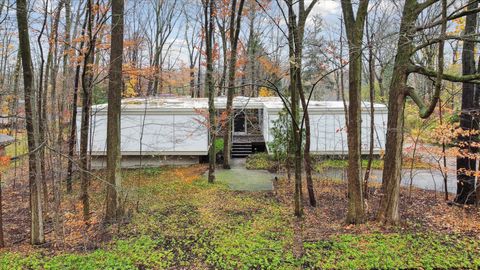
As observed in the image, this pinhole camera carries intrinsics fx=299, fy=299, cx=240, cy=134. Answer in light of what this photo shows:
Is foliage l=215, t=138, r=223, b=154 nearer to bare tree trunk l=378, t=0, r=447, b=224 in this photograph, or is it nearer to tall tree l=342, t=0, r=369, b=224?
tall tree l=342, t=0, r=369, b=224

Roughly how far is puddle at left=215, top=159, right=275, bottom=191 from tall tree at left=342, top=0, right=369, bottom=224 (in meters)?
4.00

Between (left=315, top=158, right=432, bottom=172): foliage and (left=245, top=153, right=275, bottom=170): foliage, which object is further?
(left=245, top=153, right=275, bottom=170): foliage

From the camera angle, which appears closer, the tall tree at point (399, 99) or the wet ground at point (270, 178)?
the tall tree at point (399, 99)

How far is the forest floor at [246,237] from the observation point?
16.3ft

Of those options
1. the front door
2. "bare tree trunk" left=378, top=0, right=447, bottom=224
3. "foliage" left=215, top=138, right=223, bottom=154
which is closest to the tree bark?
"bare tree trunk" left=378, top=0, right=447, bottom=224

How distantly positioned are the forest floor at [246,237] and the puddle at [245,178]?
1190mm

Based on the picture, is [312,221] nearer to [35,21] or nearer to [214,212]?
[214,212]

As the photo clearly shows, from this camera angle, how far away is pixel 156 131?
13.7 metres

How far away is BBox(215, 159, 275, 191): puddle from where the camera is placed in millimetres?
10441

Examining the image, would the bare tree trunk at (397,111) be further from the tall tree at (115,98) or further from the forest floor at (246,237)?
the tall tree at (115,98)

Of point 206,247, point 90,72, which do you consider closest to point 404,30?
point 206,247

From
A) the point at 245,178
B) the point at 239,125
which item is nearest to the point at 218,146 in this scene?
the point at 239,125

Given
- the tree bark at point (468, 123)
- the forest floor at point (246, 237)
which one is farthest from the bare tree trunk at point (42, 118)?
the tree bark at point (468, 123)

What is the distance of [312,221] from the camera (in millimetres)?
7031
